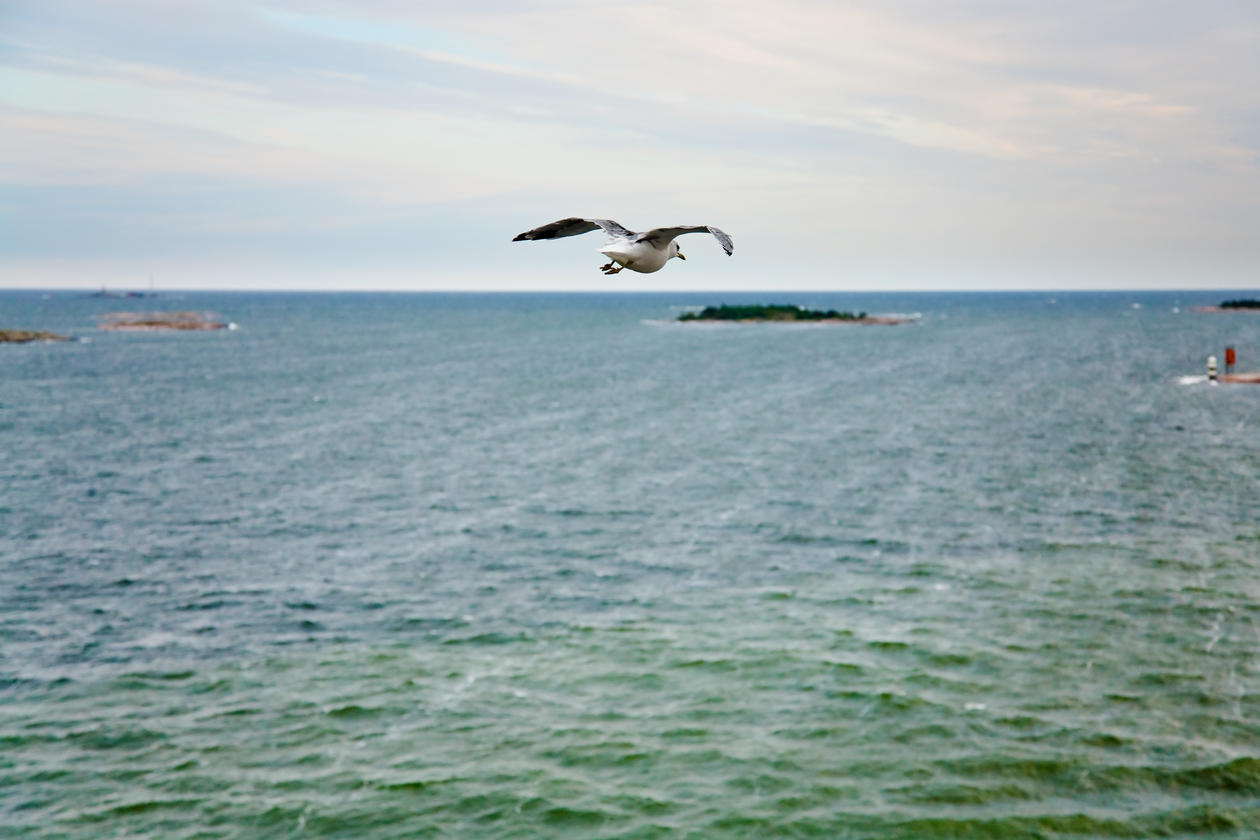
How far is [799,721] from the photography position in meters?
30.9

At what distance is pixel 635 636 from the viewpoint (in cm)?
3747

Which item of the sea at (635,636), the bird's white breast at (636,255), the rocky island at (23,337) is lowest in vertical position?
the sea at (635,636)

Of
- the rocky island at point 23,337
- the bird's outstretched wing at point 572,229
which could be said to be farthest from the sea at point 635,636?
the rocky island at point 23,337

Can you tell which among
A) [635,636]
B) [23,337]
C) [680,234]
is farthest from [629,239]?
[23,337]

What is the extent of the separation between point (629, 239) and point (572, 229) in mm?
383

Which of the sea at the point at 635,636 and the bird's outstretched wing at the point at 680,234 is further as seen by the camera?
the sea at the point at 635,636

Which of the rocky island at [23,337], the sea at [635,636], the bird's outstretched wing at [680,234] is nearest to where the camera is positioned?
the bird's outstretched wing at [680,234]

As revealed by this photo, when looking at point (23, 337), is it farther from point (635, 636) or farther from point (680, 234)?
point (680, 234)

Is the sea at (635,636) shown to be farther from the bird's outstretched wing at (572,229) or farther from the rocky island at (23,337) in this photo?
the rocky island at (23,337)

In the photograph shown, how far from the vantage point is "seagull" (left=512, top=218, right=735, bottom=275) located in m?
6.31

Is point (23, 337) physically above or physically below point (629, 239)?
below

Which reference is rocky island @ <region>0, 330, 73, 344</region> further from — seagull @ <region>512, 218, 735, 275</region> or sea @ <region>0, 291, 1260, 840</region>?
seagull @ <region>512, 218, 735, 275</region>

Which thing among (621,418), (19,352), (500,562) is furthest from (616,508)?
(19,352)

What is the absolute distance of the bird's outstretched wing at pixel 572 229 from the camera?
21.4 feet
